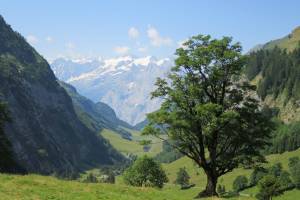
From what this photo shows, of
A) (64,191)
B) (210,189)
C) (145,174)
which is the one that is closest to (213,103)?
(210,189)

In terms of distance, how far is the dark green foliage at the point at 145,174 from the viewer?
12706cm

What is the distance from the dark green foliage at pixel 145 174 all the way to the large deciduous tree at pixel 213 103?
80252 millimetres

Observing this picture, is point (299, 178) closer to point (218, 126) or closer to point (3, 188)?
point (218, 126)

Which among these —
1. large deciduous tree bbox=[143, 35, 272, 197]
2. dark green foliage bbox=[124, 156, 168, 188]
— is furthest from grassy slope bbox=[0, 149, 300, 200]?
dark green foliage bbox=[124, 156, 168, 188]

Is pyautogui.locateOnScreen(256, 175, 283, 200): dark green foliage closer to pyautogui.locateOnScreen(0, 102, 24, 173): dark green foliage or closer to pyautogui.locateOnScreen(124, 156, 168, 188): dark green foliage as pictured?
pyautogui.locateOnScreen(124, 156, 168, 188): dark green foliage

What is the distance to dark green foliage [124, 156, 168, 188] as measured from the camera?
12706 cm

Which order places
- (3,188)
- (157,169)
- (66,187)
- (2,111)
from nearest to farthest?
(3,188), (66,187), (2,111), (157,169)

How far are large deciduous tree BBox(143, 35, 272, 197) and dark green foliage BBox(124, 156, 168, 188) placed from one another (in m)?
80.3

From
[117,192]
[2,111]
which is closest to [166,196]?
[117,192]

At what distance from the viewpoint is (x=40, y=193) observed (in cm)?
3728

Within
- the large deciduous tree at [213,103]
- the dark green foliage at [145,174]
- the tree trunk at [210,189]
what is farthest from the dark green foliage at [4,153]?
the tree trunk at [210,189]

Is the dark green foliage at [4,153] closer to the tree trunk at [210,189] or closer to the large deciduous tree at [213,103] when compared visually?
the large deciduous tree at [213,103]

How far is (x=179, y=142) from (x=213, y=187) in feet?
19.3

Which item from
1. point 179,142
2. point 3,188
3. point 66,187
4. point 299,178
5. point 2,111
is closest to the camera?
point 3,188
